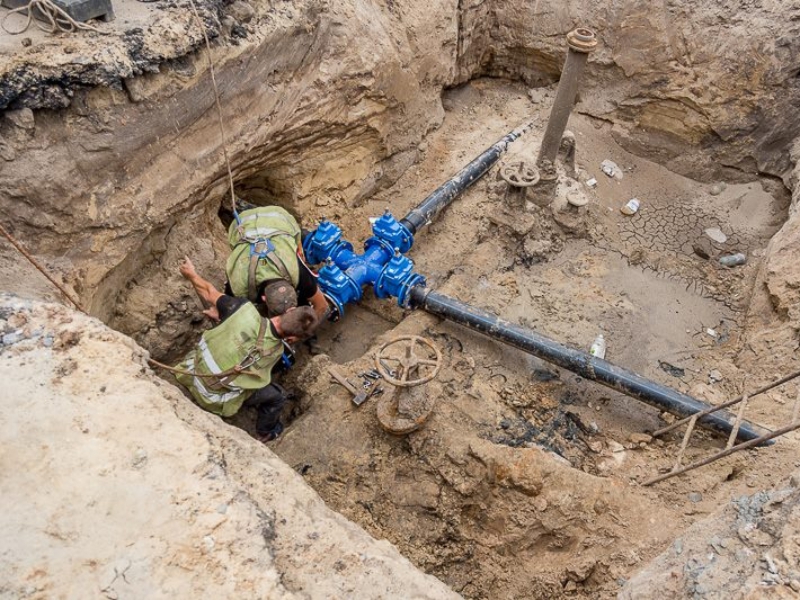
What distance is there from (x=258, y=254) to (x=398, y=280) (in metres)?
1.19

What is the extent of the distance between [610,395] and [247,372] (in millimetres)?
2692

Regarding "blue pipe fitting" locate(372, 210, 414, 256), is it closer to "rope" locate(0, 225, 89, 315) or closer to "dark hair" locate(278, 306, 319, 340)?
"dark hair" locate(278, 306, 319, 340)

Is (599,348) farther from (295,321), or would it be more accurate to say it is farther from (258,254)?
(258,254)

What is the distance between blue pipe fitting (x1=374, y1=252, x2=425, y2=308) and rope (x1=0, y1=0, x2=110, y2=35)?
8.21ft

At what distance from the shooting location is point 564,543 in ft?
10.5

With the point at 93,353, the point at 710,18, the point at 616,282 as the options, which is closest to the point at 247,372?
the point at 93,353

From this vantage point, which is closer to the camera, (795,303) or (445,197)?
(795,303)

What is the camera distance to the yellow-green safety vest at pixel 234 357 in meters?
3.54

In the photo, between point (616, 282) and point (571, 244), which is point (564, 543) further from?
point (571, 244)

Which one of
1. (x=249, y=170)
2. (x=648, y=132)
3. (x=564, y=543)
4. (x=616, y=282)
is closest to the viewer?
(x=564, y=543)

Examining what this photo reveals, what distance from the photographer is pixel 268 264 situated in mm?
3912

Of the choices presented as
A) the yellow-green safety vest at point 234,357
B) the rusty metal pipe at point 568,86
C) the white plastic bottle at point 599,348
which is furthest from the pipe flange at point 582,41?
the yellow-green safety vest at point 234,357

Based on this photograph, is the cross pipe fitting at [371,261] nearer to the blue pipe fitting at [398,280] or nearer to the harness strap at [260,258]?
the blue pipe fitting at [398,280]

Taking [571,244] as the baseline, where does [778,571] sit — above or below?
above
